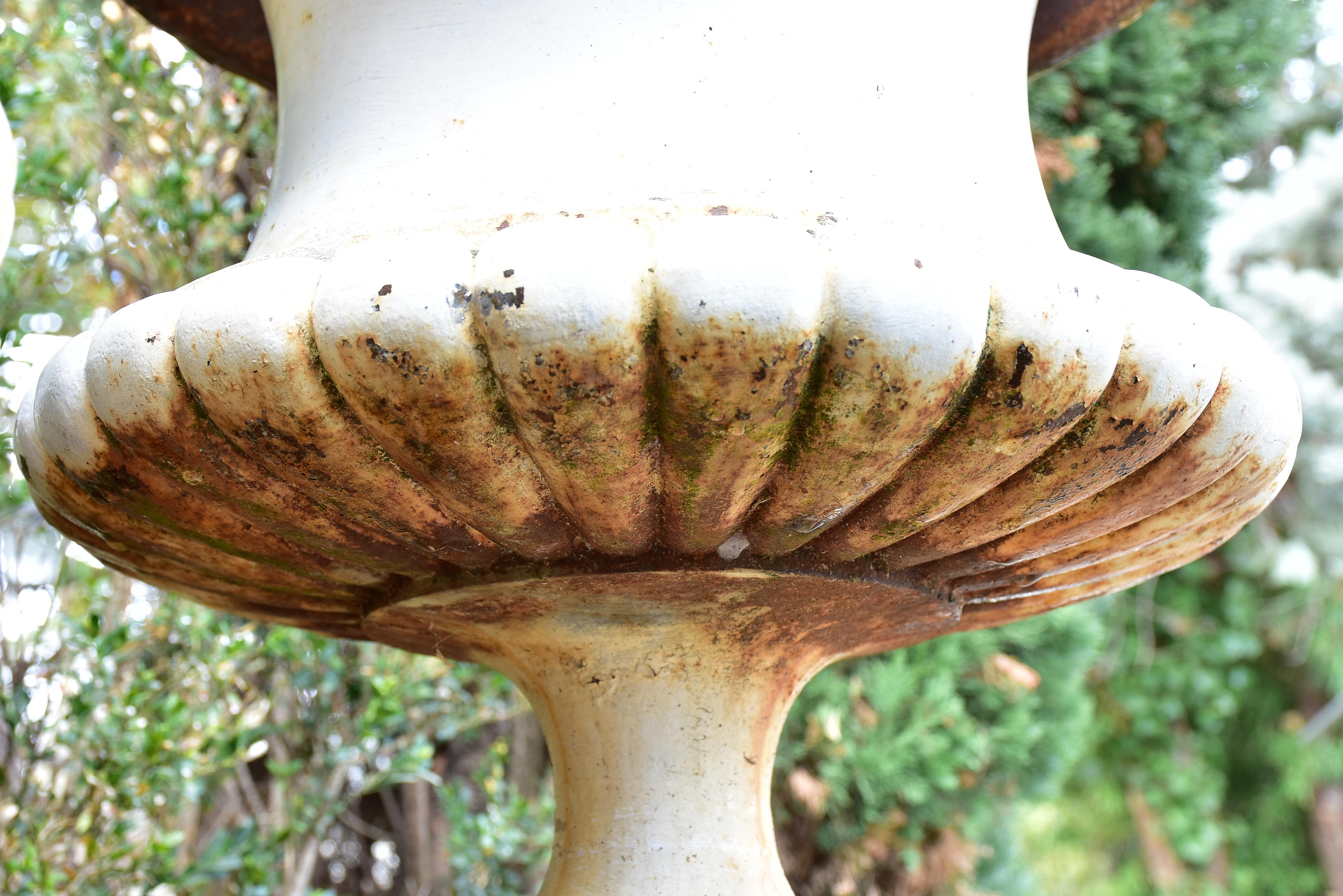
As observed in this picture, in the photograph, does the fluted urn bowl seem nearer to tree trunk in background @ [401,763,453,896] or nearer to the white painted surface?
the white painted surface

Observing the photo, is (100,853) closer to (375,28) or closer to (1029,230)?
(375,28)

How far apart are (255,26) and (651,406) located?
1048 millimetres

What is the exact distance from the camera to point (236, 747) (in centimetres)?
158

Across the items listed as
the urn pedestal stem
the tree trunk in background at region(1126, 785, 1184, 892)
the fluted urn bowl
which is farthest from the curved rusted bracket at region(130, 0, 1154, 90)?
the tree trunk in background at region(1126, 785, 1184, 892)

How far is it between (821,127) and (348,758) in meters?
1.36

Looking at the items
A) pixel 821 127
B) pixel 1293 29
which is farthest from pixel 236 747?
pixel 1293 29

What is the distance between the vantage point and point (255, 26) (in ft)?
4.67

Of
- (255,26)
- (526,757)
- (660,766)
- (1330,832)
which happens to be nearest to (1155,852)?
(1330,832)

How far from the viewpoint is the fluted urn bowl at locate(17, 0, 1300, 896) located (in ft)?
2.21

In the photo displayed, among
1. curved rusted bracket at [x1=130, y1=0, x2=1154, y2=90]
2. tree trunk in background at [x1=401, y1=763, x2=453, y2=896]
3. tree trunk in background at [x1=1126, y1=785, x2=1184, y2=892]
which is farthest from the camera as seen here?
tree trunk in background at [x1=1126, y1=785, x2=1184, y2=892]

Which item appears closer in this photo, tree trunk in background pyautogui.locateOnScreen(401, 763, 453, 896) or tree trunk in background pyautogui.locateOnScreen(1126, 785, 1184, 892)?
tree trunk in background pyautogui.locateOnScreen(401, 763, 453, 896)

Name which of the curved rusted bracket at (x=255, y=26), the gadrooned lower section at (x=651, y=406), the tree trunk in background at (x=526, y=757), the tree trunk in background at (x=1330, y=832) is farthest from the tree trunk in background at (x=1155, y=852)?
the gadrooned lower section at (x=651, y=406)

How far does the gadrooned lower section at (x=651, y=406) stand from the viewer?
0.67 metres


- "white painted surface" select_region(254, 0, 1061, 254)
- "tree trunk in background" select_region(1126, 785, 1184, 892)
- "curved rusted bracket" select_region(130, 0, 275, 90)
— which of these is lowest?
"tree trunk in background" select_region(1126, 785, 1184, 892)
